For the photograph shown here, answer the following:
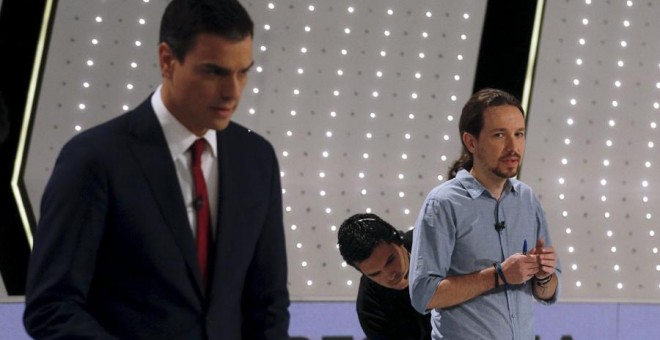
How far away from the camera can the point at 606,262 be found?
4.82m

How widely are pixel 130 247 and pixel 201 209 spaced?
0.39 ft

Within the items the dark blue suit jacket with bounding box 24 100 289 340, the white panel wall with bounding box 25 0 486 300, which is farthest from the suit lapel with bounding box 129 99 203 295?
the white panel wall with bounding box 25 0 486 300

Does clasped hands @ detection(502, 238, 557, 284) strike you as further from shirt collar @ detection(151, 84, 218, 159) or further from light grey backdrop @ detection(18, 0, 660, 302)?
light grey backdrop @ detection(18, 0, 660, 302)

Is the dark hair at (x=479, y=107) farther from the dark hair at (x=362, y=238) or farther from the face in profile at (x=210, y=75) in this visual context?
the face in profile at (x=210, y=75)

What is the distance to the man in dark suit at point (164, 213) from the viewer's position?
1385mm

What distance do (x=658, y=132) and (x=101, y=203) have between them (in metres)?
3.96

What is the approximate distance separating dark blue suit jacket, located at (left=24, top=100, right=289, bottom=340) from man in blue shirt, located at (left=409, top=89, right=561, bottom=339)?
100 centimetres

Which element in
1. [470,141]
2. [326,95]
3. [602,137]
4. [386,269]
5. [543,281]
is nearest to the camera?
[543,281]

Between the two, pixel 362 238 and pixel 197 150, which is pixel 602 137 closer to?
pixel 362 238

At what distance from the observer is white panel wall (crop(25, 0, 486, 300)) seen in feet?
14.3

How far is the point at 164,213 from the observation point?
1.42 meters

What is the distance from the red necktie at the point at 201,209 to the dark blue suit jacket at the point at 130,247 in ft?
0.07

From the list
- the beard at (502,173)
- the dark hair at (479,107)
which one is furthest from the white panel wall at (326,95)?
the beard at (502,173)

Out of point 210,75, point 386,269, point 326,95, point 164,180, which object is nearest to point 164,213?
point 164,180
